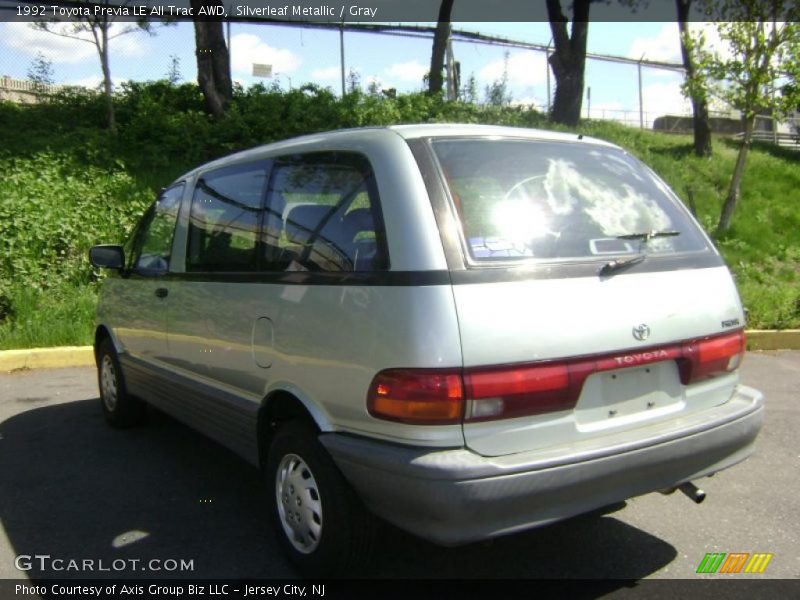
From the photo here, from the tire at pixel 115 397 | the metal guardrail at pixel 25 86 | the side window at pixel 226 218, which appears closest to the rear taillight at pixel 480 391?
the side window at pixel 226 218

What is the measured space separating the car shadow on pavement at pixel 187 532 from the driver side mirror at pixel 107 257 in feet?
4.03

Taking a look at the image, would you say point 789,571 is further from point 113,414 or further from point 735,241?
point 735,241

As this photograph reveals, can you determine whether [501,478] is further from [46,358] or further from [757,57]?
[757,57]

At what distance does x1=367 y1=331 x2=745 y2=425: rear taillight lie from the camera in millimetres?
2455

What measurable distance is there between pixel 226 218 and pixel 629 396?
218 centimetres

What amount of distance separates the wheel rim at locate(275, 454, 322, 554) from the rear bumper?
0.97 feet

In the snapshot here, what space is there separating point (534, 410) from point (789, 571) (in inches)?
61.3

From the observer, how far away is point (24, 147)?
10977 millimetres

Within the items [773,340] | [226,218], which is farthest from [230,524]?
[773,340]

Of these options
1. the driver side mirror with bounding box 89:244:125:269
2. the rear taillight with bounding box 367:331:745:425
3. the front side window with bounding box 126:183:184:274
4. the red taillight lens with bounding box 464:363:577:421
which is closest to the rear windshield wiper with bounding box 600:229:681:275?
the rear taillight with bounding box 367:331:745:425

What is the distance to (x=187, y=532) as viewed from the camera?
11.6 feet

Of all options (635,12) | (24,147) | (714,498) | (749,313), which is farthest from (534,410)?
(635,12)

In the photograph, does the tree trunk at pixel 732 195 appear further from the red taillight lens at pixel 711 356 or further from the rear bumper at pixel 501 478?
the rear bumper at pixel 501 478

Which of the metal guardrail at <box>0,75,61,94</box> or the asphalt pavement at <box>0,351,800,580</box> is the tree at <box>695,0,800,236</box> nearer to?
the asphalt pavement at <box>0,351,800,580</box>
